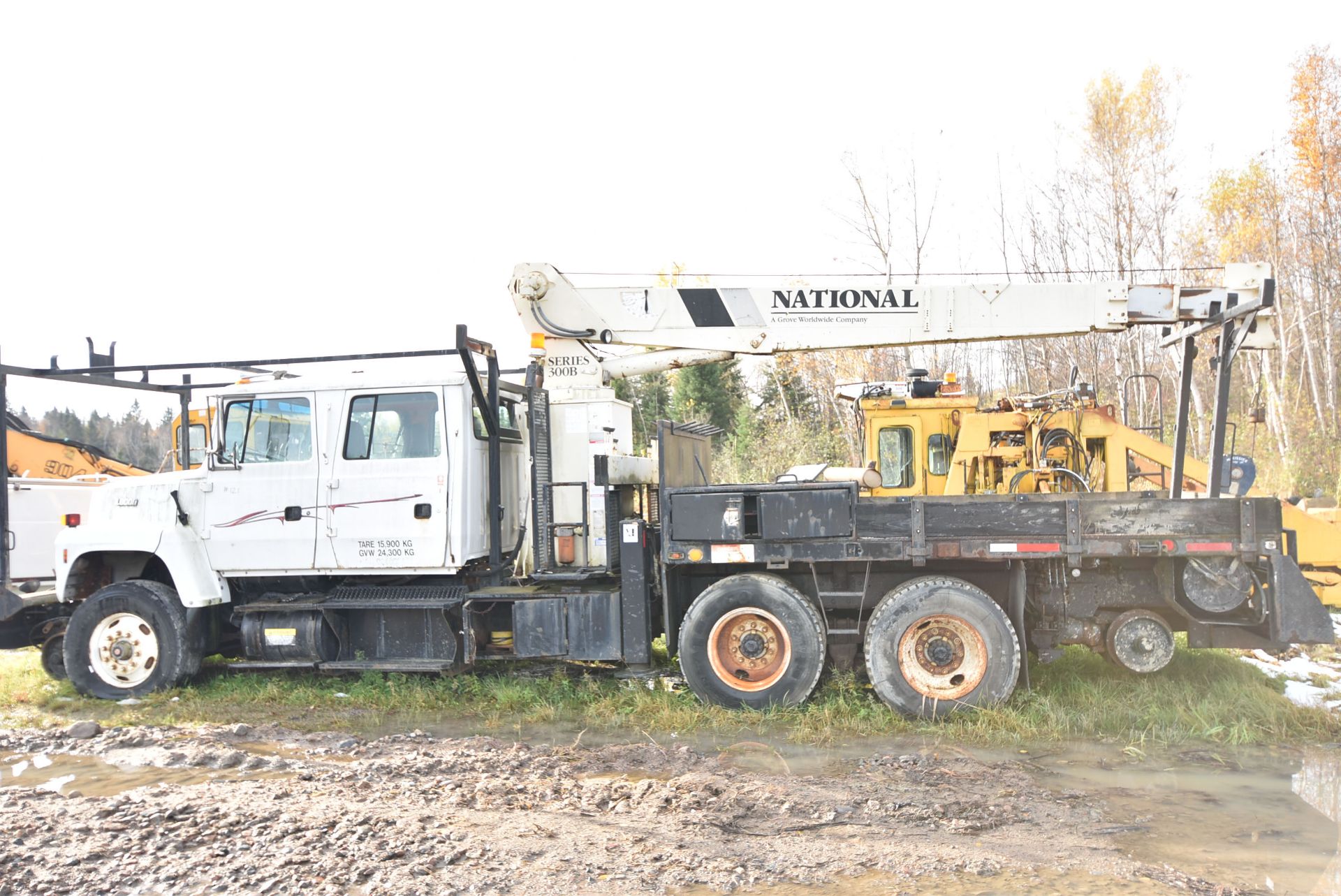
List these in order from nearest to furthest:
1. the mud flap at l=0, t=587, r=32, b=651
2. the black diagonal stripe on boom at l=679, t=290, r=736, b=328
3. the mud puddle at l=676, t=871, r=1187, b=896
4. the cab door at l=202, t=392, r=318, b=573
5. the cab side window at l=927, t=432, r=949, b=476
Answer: the mud puddle at l=676, t=871, r=1187, b=896, the cab door at l=202, t=392, r=318, b=573, the black diagonal stripe on boom at l=679, t=290, r=736, b=328, the mud flap at l=0, t=587, r=32, b=651, the cab side window at l=927, t=432, r=949, b=476

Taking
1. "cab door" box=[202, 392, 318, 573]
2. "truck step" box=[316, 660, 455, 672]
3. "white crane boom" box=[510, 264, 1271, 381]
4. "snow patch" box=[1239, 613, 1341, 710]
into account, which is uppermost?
"white crane boom" box=[510, 264, 1271, 381]

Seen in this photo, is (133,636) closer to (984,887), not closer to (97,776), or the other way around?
(97,776)

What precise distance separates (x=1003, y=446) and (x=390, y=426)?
6.56 metres

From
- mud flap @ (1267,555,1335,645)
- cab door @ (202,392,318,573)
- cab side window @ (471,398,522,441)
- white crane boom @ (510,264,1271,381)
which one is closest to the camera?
mud flap @ (1267,555,1335,645)

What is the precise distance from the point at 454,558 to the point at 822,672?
10.3 feet

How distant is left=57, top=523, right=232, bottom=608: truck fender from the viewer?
823 centimetres

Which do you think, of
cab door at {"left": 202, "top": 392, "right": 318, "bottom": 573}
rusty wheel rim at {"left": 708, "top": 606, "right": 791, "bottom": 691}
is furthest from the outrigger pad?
rusty wheel rim at {"left": 708, "top": 606, "right": 791, "bottom": 691}

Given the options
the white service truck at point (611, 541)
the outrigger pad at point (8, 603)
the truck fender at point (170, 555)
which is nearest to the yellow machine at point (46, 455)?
the outrigger pad at point (8, 603)

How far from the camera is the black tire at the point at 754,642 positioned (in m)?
7.38

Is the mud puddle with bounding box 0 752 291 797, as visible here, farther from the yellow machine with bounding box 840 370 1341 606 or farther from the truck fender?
the yellow machine with bounding box 840 370 1341 606

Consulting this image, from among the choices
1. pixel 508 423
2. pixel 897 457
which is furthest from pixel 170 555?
pixel 897 457

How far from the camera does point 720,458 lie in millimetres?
27219

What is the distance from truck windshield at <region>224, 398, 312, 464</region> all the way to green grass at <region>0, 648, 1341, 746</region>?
6.36 ft

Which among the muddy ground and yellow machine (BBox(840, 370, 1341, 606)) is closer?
the muddy ground
